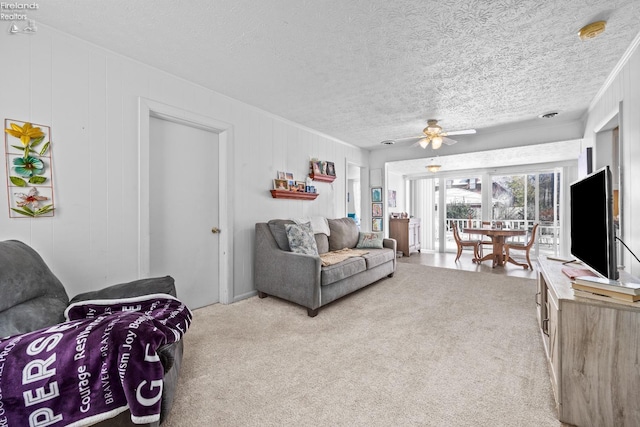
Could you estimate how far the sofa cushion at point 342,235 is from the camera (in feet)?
13.9

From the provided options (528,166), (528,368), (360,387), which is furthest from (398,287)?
(528,166)

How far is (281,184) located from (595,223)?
3.08 meters

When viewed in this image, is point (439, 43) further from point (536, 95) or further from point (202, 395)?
point (202, 395)

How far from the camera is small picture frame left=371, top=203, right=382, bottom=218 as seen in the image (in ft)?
19.2

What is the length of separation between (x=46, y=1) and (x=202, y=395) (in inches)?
102

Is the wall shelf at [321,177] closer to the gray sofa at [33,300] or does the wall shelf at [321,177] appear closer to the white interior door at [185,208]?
the white interior door at [185,208]

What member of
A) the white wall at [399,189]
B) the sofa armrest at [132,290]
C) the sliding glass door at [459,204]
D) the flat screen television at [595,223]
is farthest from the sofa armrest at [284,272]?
the sliding glass door at [459,204]

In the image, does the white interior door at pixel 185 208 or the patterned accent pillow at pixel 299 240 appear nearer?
the white interior door at pixel 185 208

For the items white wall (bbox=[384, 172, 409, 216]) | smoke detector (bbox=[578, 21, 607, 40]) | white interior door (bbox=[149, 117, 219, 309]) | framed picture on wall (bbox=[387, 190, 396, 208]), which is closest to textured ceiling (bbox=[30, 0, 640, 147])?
smoke detector (bbox=[578, 21, 607, 40])

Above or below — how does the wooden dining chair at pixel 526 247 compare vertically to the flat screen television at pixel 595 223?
below

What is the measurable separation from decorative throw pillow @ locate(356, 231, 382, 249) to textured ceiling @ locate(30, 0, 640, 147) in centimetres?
203

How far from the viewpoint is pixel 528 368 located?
1.86 m

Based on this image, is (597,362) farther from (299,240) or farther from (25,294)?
(25,294)

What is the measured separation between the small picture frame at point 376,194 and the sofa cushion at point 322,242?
2201mm
